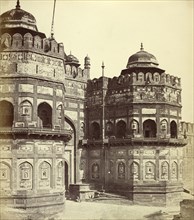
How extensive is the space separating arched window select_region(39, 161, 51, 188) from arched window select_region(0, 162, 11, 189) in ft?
2.99

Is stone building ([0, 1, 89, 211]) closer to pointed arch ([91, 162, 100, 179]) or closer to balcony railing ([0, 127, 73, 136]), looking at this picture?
balcony railing ([0, 127, 73, 136])

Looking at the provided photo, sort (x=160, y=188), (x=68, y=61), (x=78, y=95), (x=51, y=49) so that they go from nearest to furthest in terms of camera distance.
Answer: (x=51, y=49)
(x=160, y=188)
(x=78, y=95)
(x=68, y=61)

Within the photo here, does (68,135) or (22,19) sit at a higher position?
Result: (22,19)

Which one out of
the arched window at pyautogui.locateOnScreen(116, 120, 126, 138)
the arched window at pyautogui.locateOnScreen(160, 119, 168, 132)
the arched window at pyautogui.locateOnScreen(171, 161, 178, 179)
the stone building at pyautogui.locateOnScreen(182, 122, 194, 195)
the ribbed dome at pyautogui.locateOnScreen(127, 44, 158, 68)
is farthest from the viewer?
the stone building at pyautogui.locateOnScreen(182, 122, 194, 195)

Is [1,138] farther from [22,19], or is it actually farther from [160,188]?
[160,188]

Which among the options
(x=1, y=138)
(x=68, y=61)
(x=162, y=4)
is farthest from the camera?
(x=68, y=61)

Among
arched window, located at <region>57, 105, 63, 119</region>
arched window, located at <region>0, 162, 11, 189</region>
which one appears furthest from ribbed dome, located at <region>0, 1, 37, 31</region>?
arched window, located at <region>0, 162, 11, 189</region>

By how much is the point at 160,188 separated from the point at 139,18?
7091 mm

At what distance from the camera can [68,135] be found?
11.4 metres

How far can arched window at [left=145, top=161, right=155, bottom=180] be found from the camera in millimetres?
13680

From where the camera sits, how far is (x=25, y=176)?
34.1ft

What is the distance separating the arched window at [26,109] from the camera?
10602mm

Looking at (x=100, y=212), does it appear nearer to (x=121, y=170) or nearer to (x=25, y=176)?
(x=25, y=176)

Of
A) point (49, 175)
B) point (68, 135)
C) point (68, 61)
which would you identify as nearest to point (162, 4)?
point (68, 135)
